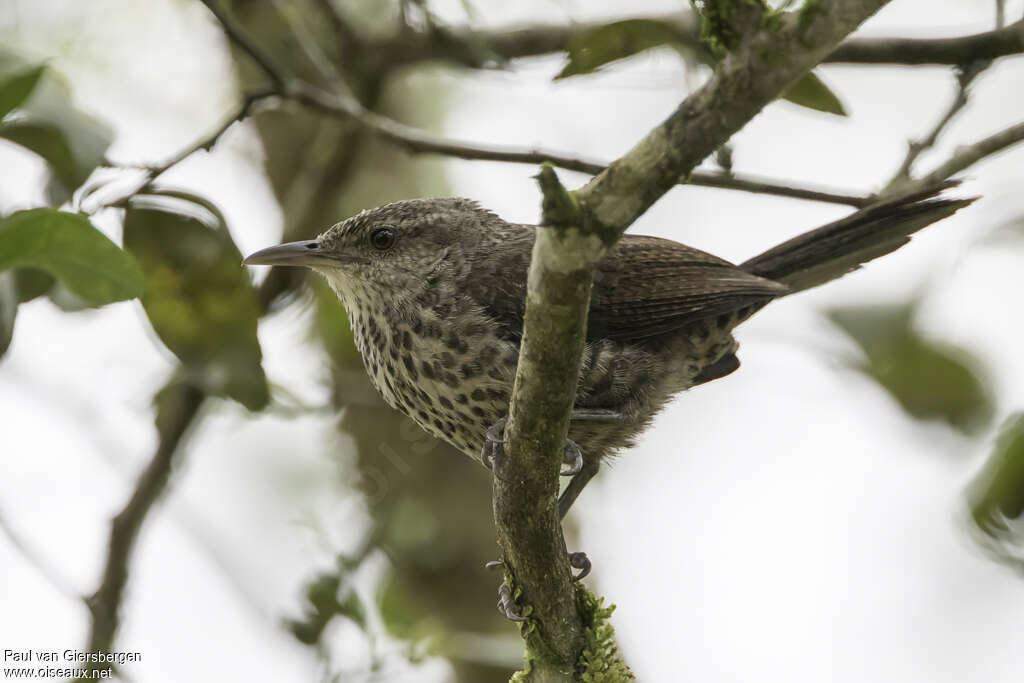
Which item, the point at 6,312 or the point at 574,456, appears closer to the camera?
the point at 6,312

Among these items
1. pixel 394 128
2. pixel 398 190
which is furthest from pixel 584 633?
pixel 398 190

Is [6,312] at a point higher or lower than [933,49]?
lower

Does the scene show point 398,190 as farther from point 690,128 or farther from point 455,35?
point 690,128

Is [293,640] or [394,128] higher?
[394,128]

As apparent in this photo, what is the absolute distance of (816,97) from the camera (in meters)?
3.28

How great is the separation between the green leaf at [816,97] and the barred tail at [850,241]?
36cm

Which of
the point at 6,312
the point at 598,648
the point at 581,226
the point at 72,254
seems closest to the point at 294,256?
the point at 6,312

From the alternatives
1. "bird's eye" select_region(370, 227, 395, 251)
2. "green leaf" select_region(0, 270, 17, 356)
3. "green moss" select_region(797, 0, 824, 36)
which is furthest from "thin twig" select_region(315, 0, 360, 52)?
"green moss" select_region(797, 0, 824, 36)

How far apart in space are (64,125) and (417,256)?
46.8 inches

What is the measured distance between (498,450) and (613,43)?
1.32 m

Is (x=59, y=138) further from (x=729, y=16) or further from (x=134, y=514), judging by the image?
(x=729, y=16)

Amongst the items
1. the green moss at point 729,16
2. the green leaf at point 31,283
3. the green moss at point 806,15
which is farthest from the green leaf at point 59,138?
the green moss at point 806,15

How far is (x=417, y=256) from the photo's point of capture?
3832mm

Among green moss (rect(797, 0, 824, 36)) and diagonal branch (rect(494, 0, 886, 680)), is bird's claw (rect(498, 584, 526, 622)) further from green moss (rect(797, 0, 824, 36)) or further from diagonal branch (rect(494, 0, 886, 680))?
green moss (rect(797, 0, 824, 36))
